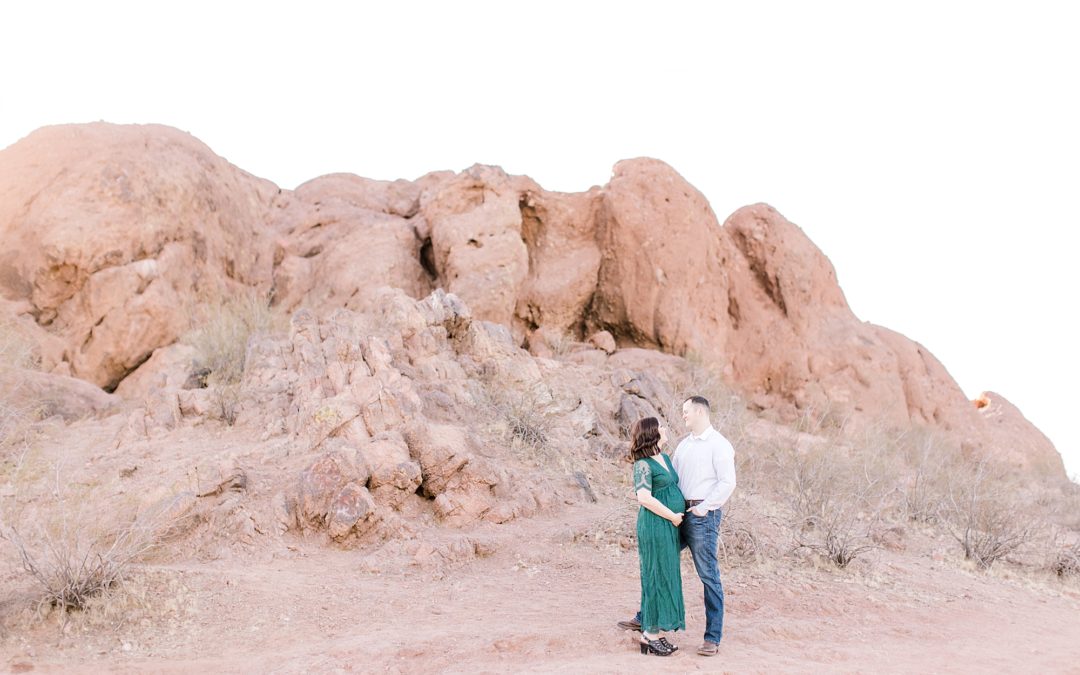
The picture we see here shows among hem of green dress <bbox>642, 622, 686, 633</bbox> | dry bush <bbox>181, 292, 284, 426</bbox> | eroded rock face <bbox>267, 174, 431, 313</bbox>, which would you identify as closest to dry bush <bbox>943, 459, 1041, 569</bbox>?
hem of green dress <bbox>642, 622, 686, 633</bbox>

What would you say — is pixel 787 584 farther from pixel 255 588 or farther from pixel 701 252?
pixel 701 252

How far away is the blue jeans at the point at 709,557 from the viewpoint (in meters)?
5.30

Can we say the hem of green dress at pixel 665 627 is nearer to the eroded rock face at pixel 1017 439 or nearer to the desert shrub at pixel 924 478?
the desert shrub at pixel 924 478

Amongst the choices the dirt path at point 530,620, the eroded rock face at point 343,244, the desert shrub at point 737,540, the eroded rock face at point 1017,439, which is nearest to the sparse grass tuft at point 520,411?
the dirt path at point 530,620

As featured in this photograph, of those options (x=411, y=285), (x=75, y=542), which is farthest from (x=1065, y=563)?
(x=411, y=285)

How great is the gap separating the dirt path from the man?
0.87 feet

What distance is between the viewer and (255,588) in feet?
22.1

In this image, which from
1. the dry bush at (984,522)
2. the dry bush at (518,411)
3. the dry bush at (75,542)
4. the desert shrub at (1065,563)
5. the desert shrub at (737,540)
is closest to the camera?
the dry bush at (75,542)

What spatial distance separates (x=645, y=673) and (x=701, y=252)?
44.7 ft

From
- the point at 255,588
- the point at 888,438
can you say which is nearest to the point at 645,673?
the point at 255,588

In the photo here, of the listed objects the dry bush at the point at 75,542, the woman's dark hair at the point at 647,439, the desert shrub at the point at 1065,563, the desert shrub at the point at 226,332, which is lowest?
the dry bush at the point at 75,542

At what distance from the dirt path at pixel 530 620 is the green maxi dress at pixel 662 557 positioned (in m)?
0.28

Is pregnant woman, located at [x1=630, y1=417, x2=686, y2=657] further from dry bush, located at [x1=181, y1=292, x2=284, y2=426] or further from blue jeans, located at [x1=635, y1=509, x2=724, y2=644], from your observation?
dry bush, located at [x1=181, y1=292, x2=284, y2=426]

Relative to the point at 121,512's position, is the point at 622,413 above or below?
above
